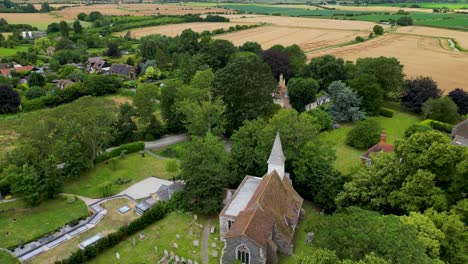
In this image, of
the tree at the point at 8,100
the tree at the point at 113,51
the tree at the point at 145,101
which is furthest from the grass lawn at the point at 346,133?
the tree at the point at 113,51

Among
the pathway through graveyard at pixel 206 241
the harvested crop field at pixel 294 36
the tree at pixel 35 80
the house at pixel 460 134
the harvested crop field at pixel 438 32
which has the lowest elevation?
the pathway through graveyard at pixel 206 241

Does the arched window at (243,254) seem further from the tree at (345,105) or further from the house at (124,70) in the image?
the house at (124,70)

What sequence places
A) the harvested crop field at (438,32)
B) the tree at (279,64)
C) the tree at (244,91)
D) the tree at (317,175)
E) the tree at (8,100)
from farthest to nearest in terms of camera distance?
the harvested crop field at (438,32)
the tree at (279,64)
the tree at (8,100)
the tree at (244,91)
the tree at (317,175)

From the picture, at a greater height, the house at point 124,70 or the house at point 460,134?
the house at point 124,70

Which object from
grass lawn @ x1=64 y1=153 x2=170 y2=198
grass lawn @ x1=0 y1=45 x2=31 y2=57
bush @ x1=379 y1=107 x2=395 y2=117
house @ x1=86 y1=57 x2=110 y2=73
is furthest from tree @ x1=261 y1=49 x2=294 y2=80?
grass lawn @ x1=0 y1=45 x2=31 y2=57

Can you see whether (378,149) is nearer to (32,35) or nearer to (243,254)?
(243,254)

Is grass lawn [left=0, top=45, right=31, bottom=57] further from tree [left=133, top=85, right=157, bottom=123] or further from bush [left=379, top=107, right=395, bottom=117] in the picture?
bush [left=379, top=107, right=395, bottom=117]

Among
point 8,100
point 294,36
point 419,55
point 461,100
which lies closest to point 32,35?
point 8,100
